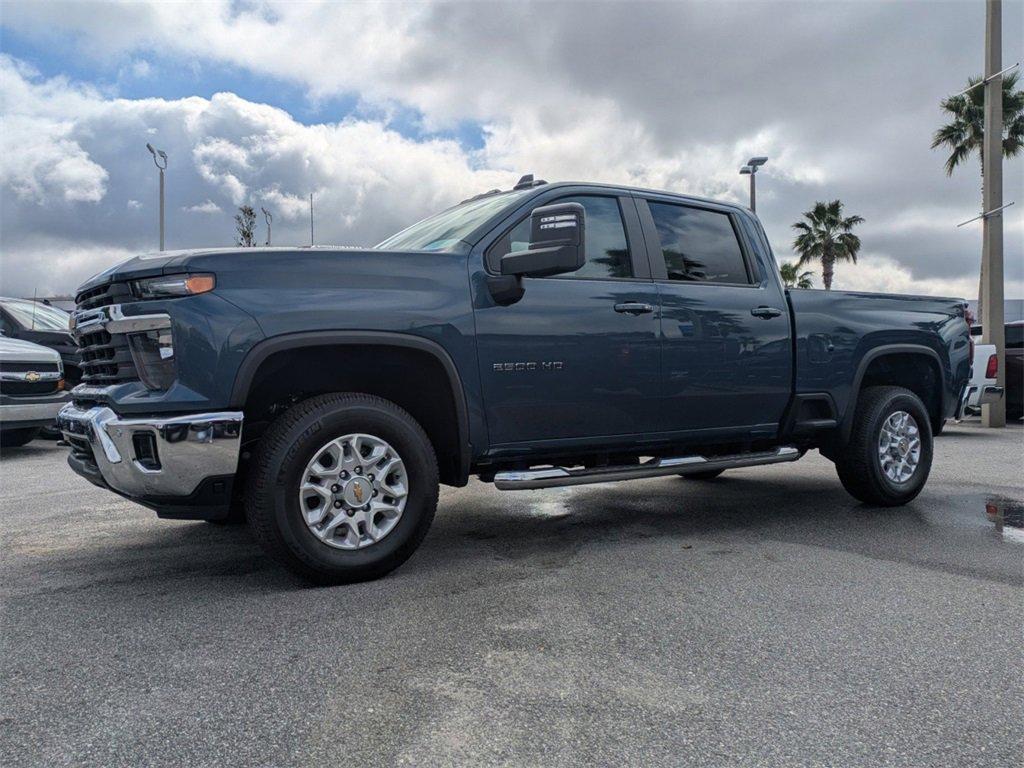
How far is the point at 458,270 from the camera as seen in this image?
409 cm

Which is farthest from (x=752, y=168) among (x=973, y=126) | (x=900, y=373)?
(x=900, y=373)

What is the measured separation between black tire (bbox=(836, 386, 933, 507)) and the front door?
1.88 meters

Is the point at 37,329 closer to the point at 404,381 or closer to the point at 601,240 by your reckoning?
the point at 404,381

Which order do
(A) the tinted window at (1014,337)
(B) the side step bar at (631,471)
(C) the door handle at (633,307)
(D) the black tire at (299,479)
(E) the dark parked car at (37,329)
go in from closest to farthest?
(D) the black tire at (299,479) → (B) the side step bar at (631,471) → (C) the door handle at (633,307) → (E) the dark parked car at (37,329) → (A) the tinted window at (1014,337)

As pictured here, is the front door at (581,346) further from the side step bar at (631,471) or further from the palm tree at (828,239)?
the palm tree at (828,239)

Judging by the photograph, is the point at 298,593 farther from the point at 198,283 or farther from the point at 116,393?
the point at 198,283

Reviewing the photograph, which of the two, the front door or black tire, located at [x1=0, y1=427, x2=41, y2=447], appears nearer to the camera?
the front door

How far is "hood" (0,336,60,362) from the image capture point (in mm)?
8836

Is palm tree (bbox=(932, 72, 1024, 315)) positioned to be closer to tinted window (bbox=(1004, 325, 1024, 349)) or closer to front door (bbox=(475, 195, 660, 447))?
tinted window (bbox=(1004, 325, 1024, 349))

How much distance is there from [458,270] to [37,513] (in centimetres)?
364

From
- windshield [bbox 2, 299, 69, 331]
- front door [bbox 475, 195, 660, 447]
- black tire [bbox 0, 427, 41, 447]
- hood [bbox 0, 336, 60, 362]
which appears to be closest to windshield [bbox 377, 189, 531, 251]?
front door [bbox 475, 195, 660, 447]

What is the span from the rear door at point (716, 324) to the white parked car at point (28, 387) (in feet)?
22.5

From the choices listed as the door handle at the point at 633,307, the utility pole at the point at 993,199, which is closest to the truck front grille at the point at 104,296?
the door handle at the point at 633,307

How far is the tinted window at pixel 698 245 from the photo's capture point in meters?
5.00
